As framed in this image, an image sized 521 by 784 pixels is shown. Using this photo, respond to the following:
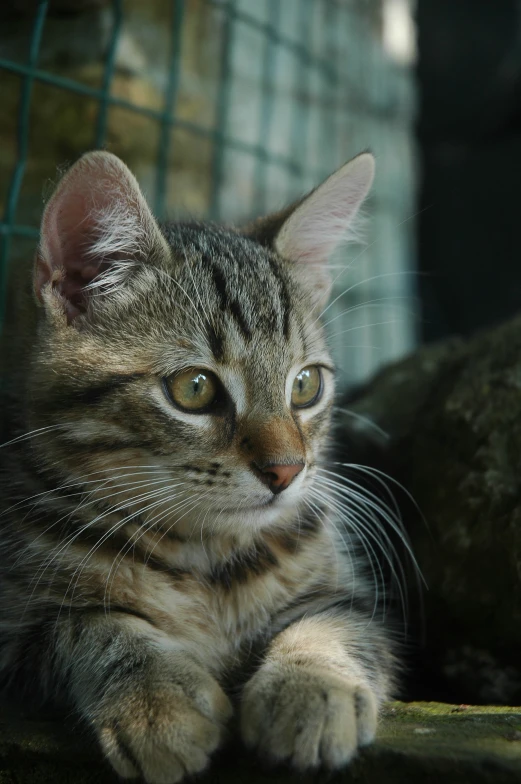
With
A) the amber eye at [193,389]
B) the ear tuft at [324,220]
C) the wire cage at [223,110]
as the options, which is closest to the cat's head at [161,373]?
the amber eye at [193,389]

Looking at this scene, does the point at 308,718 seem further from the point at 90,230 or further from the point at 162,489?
the point at 90,230

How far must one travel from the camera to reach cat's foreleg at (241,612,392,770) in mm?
1188

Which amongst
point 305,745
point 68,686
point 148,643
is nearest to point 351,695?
point 305,745

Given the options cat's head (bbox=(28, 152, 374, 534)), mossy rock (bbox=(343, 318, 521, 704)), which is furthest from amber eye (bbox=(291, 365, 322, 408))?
mossy rock (bbox=(343, 318, 521, 704))

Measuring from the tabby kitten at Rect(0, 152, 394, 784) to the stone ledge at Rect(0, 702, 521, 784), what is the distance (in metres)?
0.06

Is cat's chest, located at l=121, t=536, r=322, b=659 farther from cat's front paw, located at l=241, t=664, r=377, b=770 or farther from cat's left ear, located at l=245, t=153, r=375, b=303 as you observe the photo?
cat's left ear, located at l=245, t=153, r=375, b=303

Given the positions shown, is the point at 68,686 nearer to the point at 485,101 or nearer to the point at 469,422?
the point at 469,422

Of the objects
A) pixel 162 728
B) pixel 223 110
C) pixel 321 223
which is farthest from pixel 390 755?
pixel 223 110

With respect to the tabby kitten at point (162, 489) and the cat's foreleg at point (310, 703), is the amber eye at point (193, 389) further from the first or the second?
the cat's foreleg at point (310, 703)

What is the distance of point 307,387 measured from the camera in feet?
5.55

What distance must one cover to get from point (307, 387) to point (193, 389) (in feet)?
0.99

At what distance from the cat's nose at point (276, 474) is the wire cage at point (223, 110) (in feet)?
2.20

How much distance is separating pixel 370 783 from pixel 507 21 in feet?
13.4

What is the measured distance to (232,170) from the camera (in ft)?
11.2
